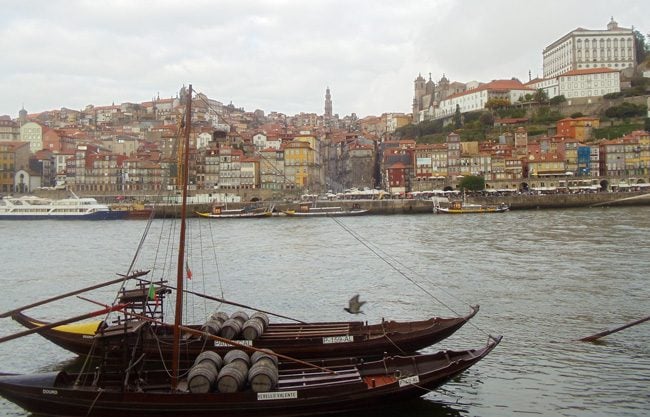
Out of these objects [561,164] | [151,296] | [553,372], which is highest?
[561,164]

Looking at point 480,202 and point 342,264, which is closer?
point 342,264

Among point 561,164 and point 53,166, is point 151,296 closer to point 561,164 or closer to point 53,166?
point 561,164

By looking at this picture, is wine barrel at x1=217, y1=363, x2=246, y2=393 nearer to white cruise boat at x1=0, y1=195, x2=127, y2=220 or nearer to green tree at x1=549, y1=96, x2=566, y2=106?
white cruise boat at x1=0, y1=195, x2=127, y2=220

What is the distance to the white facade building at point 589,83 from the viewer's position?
8925 centimetres

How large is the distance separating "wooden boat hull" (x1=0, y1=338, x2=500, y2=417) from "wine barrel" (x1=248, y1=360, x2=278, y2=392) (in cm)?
9

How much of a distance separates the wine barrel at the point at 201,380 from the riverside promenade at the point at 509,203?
169 feet

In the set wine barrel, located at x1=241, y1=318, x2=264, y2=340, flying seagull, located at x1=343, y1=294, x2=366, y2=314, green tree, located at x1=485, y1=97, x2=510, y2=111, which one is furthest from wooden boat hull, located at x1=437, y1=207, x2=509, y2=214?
wine barrel, located at x1=241, y1=318, x2=264, y2=340

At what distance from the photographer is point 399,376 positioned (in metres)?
9.91

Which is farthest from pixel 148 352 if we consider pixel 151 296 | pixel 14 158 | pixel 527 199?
pixel 14 158

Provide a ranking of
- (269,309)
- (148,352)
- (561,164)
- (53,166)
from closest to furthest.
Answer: (148,352) < (269,309) < (561,164) < (53,166)

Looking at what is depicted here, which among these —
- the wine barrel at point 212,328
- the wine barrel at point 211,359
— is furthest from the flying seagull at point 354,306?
the wine barrel at point 211,359

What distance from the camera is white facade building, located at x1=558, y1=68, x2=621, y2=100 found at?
89250 millimetres

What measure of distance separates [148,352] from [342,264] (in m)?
16.7

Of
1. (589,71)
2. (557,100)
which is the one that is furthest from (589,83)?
(557,100)
